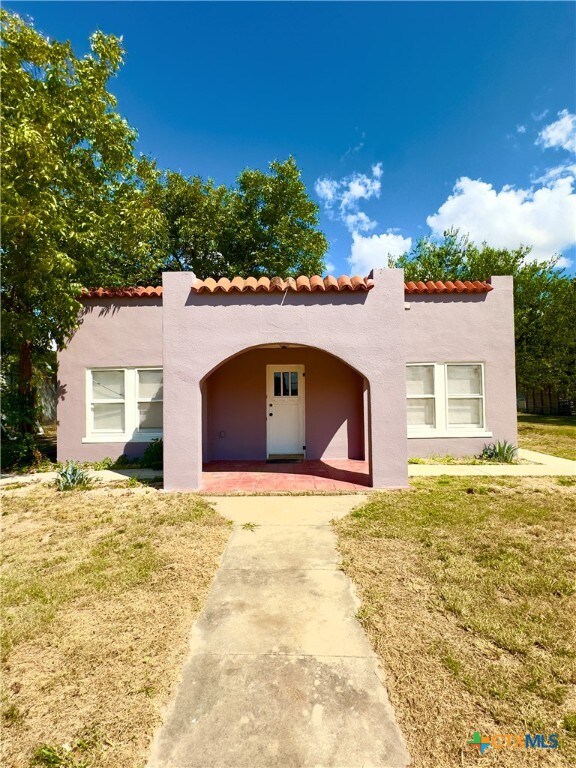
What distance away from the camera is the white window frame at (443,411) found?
966 cm

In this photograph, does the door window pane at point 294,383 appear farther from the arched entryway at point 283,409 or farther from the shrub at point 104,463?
the shrub at point 104,463

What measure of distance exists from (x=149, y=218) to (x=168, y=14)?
4597 millimetres

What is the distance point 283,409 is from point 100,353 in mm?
5458

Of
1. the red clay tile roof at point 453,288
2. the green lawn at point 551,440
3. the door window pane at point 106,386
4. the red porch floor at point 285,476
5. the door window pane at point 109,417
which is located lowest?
the red porch floor at point 285,476

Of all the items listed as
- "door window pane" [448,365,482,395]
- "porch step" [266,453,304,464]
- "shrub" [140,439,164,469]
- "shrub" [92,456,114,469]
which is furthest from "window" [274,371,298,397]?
"shrub" [92,456,114,469]

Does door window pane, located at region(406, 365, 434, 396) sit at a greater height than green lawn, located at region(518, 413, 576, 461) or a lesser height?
greater

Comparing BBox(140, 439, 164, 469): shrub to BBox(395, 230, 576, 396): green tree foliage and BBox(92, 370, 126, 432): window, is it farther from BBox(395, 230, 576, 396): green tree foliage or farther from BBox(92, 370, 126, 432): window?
BBox(395, 230, 576, 396): green tree foliage

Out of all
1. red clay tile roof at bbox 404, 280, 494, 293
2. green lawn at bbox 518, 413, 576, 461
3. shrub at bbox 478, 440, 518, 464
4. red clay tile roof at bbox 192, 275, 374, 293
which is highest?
red clay tile roof at bbox 404, 280, 494, 293

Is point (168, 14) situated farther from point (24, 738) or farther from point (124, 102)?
point (24, 738)

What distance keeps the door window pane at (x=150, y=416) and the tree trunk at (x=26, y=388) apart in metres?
2.82

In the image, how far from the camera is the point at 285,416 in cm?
975

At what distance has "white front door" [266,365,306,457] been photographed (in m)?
9.73

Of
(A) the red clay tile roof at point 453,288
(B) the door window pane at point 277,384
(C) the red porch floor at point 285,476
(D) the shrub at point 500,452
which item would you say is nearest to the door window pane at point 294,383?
(B) the door window pane at point 277,384

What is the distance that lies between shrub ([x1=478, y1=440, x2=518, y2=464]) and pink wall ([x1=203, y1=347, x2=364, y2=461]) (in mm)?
3438
